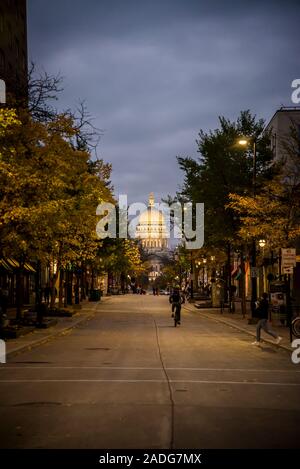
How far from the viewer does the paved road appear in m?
8.84

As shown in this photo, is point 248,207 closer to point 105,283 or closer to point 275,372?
point 275,372

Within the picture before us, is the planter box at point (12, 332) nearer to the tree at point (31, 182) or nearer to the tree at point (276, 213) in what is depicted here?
the tree at point (31, 182)

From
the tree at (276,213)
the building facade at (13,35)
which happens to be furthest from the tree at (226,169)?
the building facade at (13,35)

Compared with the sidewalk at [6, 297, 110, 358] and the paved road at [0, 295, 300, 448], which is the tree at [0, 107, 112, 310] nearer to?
the sidewalk at [6, 297, 110, 358]

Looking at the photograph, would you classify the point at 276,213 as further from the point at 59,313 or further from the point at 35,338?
the point at 59,313

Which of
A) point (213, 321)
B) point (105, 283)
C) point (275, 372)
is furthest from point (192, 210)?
point (105, 283)

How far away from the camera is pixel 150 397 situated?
12.1 metres

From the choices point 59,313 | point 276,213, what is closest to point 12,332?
point 276,213

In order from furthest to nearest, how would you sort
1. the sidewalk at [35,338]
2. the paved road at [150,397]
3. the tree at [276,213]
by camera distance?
1. the tree at [276,213]
2. the sidewalk at [35,338]
3. the paved road at [150,397]

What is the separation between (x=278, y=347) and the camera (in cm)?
2234

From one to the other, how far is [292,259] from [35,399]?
14.0 m

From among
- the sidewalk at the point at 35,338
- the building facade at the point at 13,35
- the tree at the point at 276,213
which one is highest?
the building facade at the point at 13,35

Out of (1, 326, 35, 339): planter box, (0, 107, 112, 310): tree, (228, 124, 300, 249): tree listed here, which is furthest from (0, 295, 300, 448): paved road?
(228, 124, 300, 249): tree

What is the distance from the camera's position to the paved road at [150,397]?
8836 millimetres
